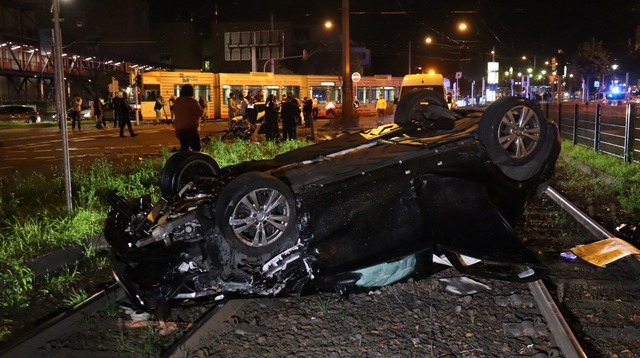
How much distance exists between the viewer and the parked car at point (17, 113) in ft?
137

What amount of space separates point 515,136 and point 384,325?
2256mm

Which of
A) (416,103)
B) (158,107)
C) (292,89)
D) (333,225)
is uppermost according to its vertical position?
(292,89)

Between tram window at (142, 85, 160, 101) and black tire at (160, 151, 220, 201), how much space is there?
32.9 meters

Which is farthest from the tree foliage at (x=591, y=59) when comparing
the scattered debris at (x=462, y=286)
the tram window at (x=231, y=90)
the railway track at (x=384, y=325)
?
the scattered debris at (x=462, y=286)

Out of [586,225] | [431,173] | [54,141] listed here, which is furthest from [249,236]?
[54,141]

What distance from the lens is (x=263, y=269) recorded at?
4.78m

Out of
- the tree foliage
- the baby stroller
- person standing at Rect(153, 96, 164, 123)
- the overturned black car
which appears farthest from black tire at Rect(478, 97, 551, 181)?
the tree foliage

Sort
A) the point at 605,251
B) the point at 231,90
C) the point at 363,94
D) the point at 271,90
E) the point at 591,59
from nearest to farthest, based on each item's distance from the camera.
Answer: the point at 605,251
the point at 231,90
the point at 271,90
the point at 363,94
the point at 591,59

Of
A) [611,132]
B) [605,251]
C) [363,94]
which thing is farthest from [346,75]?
[605,251]

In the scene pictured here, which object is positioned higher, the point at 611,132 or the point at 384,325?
the point at 611,132

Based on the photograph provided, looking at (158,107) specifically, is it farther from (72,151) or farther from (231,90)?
(72,151)

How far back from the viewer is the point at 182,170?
6016 millimetres

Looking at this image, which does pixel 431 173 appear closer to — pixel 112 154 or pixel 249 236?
pixel 249 236

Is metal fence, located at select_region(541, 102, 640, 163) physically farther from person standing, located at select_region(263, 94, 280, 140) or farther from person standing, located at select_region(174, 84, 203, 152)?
person standing, located at select_region(174, 84, 203, 152)
